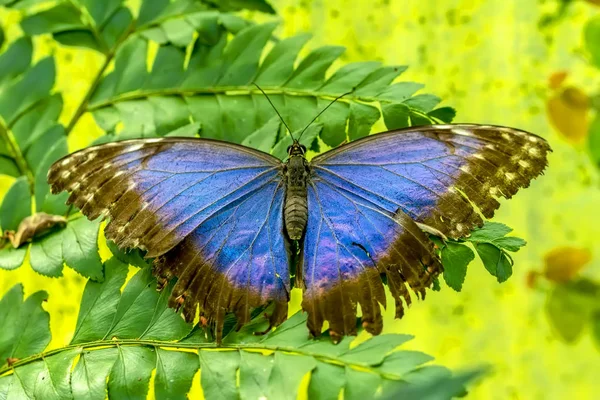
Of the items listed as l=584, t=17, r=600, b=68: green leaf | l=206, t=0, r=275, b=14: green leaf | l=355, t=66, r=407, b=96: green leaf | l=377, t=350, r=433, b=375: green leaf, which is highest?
l=584, t=17, r=600, b=68: green leaf

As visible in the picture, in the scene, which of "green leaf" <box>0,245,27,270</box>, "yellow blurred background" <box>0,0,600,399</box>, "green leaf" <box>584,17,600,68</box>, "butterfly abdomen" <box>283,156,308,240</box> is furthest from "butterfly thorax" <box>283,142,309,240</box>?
"yellow blurred background" <box>0,0,600,399</box>

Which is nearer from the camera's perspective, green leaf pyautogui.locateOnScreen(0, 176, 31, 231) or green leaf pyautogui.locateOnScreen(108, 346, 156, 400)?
green leaf pyautogui.locateOnScreen(108, 346, 156, 400)

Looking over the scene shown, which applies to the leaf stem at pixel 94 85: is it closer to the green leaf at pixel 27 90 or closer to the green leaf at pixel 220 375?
the green leaf at pixel 27 90

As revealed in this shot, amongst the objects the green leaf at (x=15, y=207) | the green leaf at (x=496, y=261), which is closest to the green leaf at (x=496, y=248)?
the green leaf at (x=496, y=261)

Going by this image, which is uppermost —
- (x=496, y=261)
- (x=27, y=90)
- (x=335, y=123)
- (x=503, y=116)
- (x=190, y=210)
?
(x=503, y=116)

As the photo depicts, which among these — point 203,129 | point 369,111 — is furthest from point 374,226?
point 203,129

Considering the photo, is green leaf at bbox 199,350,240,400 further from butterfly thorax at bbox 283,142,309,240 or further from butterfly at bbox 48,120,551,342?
butterfly thorax at bbox 283,142,309,240

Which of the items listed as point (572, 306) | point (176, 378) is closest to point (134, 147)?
point (176, 378)

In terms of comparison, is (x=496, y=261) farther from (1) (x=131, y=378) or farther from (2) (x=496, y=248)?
(1) (x=131, y=378)
